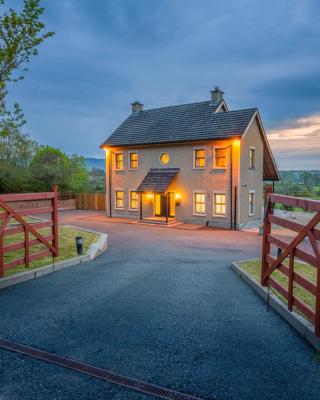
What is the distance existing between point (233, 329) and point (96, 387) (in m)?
2.68

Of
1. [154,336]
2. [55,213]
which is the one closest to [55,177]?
[55,213]

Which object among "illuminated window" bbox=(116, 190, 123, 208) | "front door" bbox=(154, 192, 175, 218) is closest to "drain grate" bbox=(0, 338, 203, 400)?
"front door" bbox=(154, 192, 175, 218)

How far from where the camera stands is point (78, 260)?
36.2 ft

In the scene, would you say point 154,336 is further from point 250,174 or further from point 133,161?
point 133,161

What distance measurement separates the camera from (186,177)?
2505 cm

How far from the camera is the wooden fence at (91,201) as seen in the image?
3475 cm

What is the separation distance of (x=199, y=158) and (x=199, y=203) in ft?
11.4

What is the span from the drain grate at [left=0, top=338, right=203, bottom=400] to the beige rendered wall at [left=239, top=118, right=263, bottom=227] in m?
19.8

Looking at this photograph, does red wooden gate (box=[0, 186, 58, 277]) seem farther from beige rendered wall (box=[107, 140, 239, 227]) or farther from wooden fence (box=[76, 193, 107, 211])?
wooden fence (box=[76, 193, 107, 211])

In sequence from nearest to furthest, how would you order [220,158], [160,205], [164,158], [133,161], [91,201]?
[220,158] < [164,158] < [160,205] < [133,161] < [91,201]

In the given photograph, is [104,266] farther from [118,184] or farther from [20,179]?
[20,179]

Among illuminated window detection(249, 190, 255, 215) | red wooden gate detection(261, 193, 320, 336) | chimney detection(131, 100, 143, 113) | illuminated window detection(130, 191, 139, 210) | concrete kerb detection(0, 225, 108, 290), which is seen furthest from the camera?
chimney detection(131, 100, 143, 113)

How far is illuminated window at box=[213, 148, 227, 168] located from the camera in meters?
23.4

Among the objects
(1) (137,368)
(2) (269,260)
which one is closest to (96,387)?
(1) (137,368)
